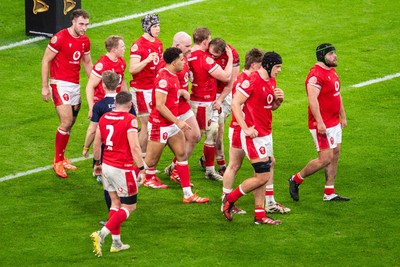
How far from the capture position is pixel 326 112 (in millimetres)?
15234

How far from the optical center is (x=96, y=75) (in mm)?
15891

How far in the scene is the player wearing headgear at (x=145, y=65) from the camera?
16406 mm

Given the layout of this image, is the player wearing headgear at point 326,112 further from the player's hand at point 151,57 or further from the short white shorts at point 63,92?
the short white shorts at point 63,92

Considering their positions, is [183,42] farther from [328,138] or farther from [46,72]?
[328,138]

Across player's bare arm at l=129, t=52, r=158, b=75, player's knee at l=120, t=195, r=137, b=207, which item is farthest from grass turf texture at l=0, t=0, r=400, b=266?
player's bare arm at l=129, t=52, r=158, b=75

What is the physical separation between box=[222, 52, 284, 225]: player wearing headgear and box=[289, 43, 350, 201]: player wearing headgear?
957 mm

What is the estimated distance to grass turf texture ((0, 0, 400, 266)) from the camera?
13469 millimetres

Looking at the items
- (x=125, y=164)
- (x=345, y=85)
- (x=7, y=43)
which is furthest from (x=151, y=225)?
(x=7, y=43)

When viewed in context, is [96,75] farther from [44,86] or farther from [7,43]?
[7,43]

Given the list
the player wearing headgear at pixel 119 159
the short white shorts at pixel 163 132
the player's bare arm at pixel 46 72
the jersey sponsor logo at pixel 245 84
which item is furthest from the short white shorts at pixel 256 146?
the player's bare arm at pixel 46 72

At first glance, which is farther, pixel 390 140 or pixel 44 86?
pixel 390 140

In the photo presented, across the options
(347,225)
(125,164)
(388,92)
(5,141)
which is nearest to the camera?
(125,164)

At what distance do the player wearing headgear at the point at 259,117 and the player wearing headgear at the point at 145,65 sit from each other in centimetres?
225

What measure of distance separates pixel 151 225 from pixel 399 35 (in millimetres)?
10136
